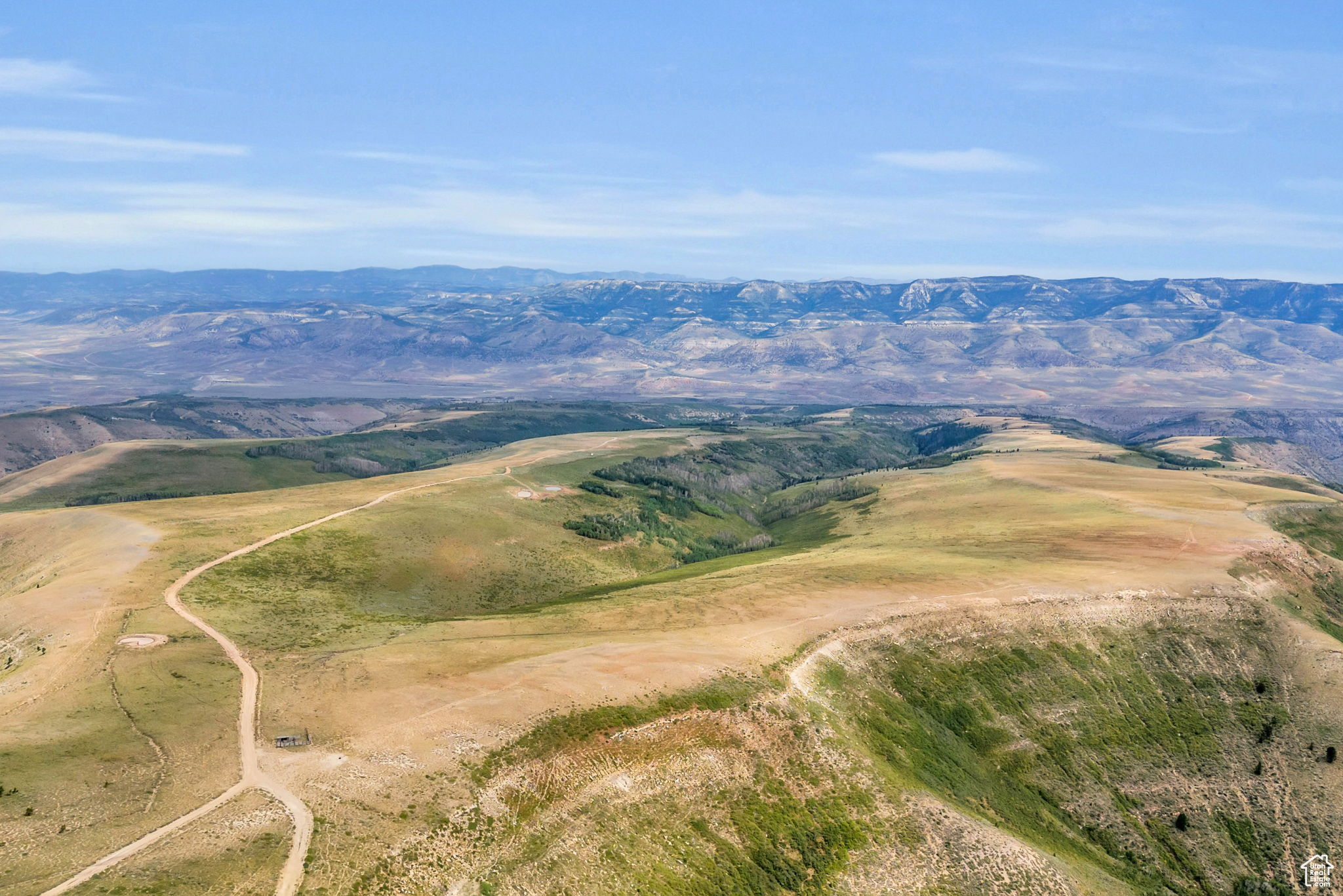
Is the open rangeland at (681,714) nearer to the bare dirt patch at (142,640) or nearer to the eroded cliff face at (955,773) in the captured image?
the eroded cliff face at (955,773)

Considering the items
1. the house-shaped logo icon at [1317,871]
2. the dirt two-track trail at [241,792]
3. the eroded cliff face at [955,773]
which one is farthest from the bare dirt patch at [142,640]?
the house-shaped logo icon at [1317,871]

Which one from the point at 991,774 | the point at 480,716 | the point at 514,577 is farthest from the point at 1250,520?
the point at 480,716

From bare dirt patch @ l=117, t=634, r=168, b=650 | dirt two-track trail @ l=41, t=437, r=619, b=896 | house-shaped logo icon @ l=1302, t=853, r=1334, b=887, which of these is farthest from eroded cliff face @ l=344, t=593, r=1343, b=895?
bare dirt patch @ l=117, t=634, r=168, b=650

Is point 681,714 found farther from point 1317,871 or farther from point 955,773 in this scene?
point 1317,871

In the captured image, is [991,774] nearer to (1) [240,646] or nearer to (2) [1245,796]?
(2) [1245,796]

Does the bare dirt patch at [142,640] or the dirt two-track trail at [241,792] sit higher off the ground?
the dirt two-track trail at [241,792]

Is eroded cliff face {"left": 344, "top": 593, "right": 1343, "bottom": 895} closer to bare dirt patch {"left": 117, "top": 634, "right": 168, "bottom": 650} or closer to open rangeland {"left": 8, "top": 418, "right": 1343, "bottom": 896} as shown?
open rangeland {"left": 8, "top": 418, "right": 1343, "bottom": 896}

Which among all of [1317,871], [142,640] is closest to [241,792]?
[142,640]
